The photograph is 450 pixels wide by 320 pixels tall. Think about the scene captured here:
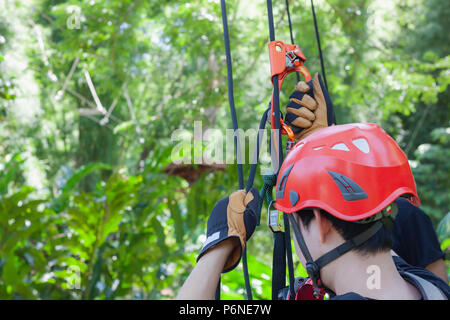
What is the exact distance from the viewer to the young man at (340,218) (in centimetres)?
100

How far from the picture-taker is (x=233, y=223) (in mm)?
1043

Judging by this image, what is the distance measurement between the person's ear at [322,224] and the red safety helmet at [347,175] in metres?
0.03

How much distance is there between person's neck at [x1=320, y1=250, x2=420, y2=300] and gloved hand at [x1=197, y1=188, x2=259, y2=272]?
0.21 metres

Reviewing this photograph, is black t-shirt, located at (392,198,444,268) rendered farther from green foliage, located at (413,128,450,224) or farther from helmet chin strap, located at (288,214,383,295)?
green foliage, located at (413,128,450,224)

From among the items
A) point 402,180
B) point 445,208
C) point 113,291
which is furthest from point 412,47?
point 402,180

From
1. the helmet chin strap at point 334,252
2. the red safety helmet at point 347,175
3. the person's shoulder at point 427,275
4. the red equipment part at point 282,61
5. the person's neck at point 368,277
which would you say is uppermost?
the red equipment part at point 282,61

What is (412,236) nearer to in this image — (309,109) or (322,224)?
(309,109)

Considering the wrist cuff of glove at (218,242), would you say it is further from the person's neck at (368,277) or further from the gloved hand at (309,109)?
the gloved hand at (309,109)

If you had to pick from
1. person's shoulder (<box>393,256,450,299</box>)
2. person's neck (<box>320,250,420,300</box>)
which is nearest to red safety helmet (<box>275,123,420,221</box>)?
person's neck (<box>320,250,420,300</box>)

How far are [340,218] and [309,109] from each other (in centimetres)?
54

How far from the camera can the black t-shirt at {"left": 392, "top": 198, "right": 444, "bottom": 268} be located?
1.75 metres

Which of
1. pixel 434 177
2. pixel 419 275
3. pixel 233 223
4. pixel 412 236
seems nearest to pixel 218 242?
pixel 233 223

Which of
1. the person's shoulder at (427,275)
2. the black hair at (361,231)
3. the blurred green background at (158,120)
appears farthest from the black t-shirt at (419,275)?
the blurred green background at (158,120)
